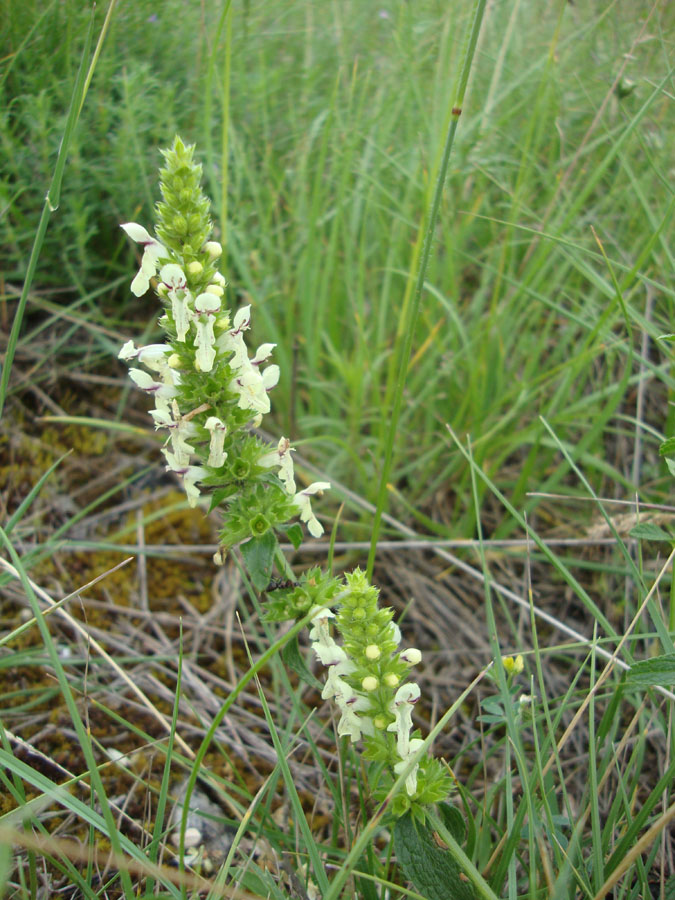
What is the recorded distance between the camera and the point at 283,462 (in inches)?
43.9

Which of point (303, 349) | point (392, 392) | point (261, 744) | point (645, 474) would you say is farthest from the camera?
point (303, 349)

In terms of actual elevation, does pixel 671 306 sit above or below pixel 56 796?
above

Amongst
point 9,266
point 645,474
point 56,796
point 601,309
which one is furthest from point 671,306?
point 9,266

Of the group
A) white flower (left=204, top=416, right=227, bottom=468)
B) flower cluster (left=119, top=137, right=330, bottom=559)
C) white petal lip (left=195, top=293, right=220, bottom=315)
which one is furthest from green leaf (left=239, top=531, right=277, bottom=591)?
white petal lip (left=195, top=293, right=220, bottom=315)

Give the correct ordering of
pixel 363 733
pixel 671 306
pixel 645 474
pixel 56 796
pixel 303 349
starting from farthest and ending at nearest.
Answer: pixel 303 349, pixel 645 474, pixel 671 306, pixel 363 733, pixel 56 796

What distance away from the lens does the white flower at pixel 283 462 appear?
3.61 ft

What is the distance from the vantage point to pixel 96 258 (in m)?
2.18

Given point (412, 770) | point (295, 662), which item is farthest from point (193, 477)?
point (412, 770)

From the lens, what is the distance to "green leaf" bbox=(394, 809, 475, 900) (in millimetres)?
971

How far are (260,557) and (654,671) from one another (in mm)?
658

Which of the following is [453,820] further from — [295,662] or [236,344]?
[236,344]

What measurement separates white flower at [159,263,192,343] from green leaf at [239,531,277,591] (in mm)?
354

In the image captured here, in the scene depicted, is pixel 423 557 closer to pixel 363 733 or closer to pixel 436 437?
pixel 436 437

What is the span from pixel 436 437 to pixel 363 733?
1.29 meters
